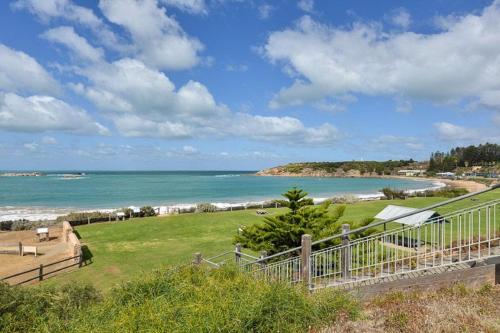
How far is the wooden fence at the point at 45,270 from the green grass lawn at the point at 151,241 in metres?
0.51

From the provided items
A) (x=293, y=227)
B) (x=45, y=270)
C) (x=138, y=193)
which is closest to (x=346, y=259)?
(x=293, y=227)

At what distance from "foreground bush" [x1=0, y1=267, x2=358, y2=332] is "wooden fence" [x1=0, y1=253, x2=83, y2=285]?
843 cm

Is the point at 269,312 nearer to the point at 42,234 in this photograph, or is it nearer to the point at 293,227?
the point at 293,227

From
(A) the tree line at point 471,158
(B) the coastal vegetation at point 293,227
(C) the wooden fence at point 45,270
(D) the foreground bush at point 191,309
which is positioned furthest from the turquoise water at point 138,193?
(A) the tree line at point 471,158

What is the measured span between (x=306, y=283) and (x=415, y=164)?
20388 cm

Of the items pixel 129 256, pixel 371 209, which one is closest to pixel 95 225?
pixel 129 256

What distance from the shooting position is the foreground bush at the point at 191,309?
4.96 meters

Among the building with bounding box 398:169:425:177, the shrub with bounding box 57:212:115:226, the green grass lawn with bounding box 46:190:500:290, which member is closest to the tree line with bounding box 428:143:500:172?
the building with bounding box 398:169:425:177

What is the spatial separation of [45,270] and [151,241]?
667 cm

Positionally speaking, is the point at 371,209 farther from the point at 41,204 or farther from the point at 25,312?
the point at 41,204

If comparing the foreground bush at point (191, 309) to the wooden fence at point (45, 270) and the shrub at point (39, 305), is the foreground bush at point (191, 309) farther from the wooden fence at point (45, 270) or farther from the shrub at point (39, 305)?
the wooden fence at point (45, 270)

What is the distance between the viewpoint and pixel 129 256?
18.8m

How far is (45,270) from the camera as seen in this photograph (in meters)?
16.7

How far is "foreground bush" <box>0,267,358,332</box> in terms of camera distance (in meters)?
4.96
